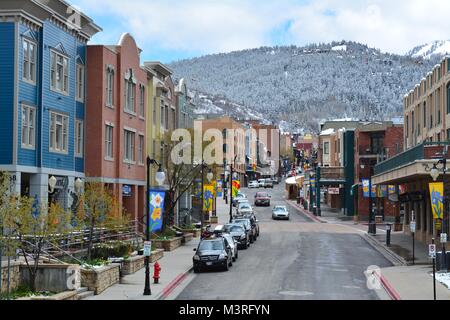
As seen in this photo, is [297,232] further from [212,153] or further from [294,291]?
[294,291]

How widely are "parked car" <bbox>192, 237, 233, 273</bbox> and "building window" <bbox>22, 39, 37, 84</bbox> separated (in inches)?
452

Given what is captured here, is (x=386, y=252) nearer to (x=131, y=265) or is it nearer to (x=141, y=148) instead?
(x=141, y=148)

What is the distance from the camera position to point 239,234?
4675cm

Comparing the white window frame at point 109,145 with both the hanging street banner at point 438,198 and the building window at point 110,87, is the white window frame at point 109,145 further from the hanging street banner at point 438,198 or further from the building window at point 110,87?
the hanging street banner at point 438,198

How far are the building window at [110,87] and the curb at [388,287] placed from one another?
19.4 meters

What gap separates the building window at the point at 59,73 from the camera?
37.9m

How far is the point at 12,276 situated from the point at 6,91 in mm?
11422

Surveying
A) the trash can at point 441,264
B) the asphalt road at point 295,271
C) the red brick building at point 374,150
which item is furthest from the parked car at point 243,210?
the trash can at point 441,264

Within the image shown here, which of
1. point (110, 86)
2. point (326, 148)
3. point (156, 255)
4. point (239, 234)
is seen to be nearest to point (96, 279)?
point (156, 255)

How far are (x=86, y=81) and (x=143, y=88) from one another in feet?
30.9

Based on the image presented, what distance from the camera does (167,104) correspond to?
59.1 m
